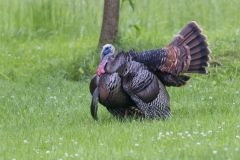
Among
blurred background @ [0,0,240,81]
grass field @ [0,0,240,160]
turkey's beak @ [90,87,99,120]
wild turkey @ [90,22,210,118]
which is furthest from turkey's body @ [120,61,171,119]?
blurred background @ [0,0,240,81]

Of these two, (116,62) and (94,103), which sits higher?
(116,62)

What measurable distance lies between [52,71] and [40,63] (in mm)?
890

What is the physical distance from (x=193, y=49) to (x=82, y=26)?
751 centimetres

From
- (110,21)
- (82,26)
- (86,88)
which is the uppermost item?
(110,21)

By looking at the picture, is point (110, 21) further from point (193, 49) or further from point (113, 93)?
point (113, 93)

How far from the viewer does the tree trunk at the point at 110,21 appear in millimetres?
12195

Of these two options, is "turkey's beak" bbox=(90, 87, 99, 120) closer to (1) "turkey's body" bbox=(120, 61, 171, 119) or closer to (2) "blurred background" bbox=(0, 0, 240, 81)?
(1) "turkey's body" bbox=(120, 61, 171, 119)

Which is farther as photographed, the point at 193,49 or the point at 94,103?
the point at 193,49

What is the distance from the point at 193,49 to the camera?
8.67m

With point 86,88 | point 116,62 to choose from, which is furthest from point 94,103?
point 86,88

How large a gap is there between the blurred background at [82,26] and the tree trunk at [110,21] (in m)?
0.35

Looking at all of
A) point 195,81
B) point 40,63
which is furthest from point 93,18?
point 195,81

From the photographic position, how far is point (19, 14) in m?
16.5

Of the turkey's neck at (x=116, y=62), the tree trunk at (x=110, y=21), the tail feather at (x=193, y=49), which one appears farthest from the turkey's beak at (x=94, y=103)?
the tree trunk at (x=110, y=21)
